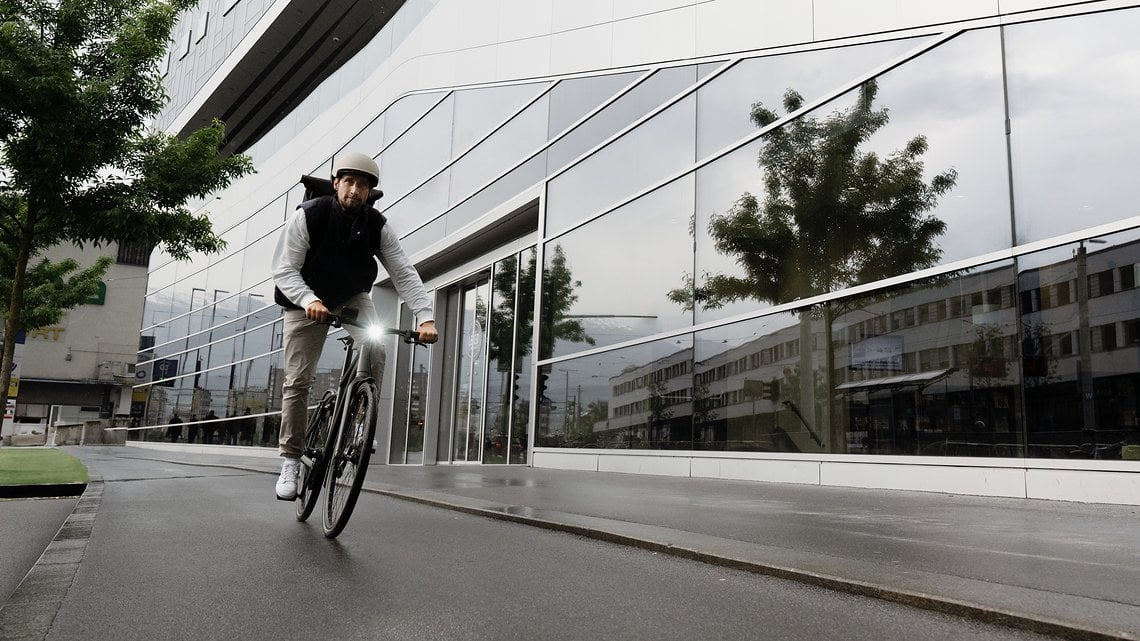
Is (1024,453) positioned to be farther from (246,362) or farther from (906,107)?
(246,362)

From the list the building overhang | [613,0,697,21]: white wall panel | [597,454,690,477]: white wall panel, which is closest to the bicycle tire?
[597,454,690,477]: white wall panel

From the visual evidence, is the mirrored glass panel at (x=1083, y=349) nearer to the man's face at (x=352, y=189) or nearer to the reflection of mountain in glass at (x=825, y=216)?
the reflection of mountain in glass at (x=825, y=216)

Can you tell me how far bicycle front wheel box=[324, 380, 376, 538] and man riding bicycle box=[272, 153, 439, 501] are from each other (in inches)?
14.3

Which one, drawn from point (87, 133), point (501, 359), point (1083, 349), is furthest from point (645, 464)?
point (87, 133)

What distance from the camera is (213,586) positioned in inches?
113

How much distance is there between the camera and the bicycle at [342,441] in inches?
155

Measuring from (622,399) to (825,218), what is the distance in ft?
13.1

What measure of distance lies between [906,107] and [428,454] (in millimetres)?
11786

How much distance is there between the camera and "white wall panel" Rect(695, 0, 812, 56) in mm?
9664

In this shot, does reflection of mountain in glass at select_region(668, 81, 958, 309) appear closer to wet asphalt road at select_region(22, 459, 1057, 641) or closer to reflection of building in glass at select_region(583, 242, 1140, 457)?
reflection of building in glass at select_region(583, 242, 1140, 457)

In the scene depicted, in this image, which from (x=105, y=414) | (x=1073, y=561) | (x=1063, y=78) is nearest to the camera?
(x=1073, y=561)

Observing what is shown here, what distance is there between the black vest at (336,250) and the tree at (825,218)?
558 cm

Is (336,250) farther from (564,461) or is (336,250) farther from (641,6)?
(641,6)

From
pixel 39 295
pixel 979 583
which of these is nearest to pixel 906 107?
pixel 979 583
